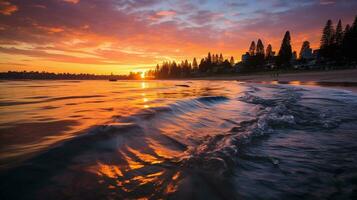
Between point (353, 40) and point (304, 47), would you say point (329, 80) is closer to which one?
point (353, 40)

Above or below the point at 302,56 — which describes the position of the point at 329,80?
below

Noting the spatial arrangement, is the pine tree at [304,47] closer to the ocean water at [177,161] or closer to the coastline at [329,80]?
the coastline at [329,80]

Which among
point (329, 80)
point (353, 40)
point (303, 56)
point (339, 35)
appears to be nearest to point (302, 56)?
point (303, 56)

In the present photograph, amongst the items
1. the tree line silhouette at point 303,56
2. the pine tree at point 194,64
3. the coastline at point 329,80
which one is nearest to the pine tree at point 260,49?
the tree line silhouette at point 303,56

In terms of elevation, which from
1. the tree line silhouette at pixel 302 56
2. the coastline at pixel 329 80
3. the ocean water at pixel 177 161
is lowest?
the ocean water at pixel 177 161

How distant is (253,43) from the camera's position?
87.0m

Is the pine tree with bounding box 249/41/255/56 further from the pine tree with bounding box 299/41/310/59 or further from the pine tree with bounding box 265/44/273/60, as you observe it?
the pine tree with bounding box 299/41/310/59

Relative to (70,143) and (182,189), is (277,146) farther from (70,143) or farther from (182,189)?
Result: (70,143)

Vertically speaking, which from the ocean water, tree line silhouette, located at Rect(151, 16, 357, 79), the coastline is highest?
tree line silhouette, located at Rect(151, 16, 357, 79)

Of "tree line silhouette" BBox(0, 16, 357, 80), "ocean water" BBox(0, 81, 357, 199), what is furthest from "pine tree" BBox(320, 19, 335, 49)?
"ocean water" BBox(0, 81, 357, 199)

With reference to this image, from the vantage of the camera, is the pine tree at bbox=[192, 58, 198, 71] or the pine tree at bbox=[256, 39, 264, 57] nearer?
the pine tree at bbox=[256, 39, 264, 57]

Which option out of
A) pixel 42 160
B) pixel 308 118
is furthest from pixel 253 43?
pixel 42 160

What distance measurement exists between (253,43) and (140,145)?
9341cm

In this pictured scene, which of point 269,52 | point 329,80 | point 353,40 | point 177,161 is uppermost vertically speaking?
point 269,52
